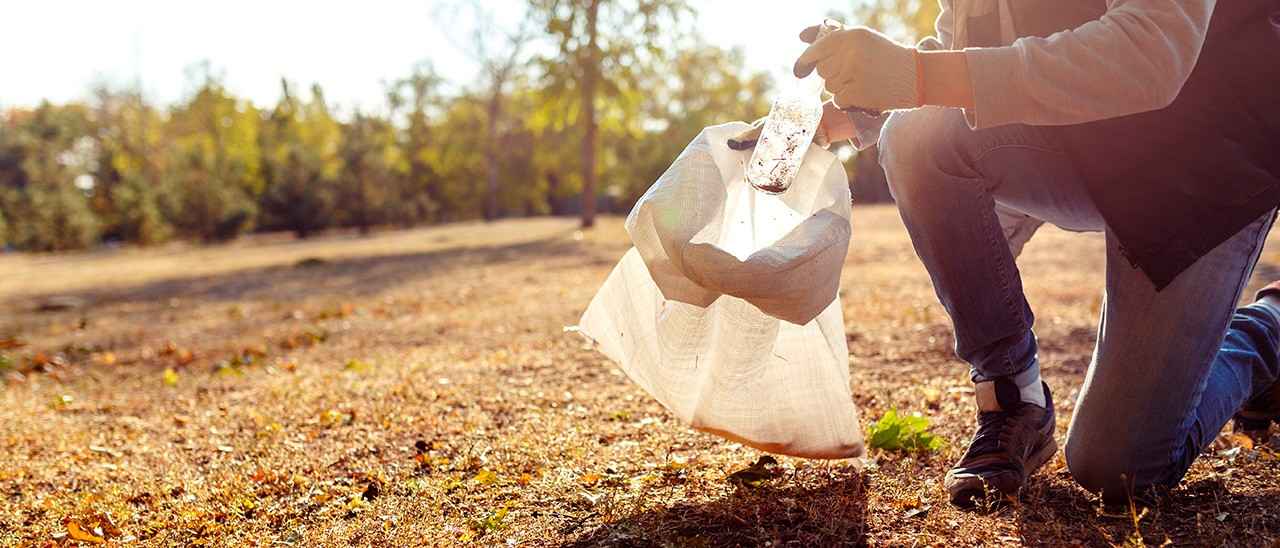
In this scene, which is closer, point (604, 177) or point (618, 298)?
point (618, 298)

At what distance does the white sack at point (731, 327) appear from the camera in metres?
1.93

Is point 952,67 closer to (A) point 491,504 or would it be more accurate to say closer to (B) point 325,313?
(A) point 491,504

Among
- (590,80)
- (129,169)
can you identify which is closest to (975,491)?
(590,80)

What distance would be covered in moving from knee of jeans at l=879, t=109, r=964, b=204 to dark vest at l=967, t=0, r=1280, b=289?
34 cm

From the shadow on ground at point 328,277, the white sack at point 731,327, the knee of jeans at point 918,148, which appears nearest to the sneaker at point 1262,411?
the knee of jeans at point 918,148

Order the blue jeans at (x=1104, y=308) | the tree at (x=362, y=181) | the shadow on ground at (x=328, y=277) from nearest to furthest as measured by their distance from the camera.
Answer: the blue jeans at (x=1104, y=308), the shadow on ground at (x=328, y=277), the tree at (x=362, y=181)

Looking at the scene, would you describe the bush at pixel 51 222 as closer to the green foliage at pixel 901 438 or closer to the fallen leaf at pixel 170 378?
the fallen leaf at pixel 170 378

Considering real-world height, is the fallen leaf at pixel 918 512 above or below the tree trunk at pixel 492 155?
below

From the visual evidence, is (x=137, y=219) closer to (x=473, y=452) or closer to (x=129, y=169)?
(x=129, y=169)

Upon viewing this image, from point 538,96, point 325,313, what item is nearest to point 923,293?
point 325,313

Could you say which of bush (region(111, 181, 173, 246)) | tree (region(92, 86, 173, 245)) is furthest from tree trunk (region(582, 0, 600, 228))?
tree (region(92, 86, 173, 245))

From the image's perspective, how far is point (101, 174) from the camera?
25.8 m

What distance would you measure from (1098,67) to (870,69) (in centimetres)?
35

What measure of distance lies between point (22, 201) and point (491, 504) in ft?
82.1
